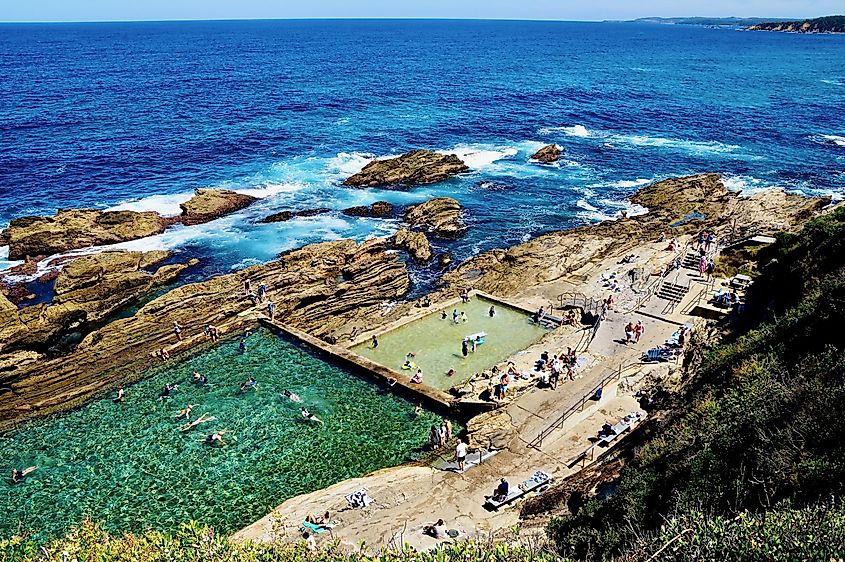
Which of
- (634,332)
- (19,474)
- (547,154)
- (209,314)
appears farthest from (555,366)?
(547,154)

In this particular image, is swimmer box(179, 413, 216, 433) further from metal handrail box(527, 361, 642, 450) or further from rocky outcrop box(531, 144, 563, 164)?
rocky outcrop box(531, 144, 563, 164)

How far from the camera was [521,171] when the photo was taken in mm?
62125

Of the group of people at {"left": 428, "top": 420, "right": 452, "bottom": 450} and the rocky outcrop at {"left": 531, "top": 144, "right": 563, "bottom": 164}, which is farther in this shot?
the rocky outcrop at {"left": 531, "top": 144, "right": 563, "bottom": 164}

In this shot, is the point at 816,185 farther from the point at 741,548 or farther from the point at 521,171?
the point at 741,548

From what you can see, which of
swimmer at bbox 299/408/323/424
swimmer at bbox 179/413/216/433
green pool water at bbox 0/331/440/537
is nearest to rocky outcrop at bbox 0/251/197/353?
green pool water at bbox 0/331/440/537

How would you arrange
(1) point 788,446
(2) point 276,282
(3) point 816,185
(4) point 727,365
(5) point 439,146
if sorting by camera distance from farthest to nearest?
1. (5) point 439,146
2. (3) point 816,185
3. (2) point 276,282
4. (4) point 727,365
5. (1) point 788,446

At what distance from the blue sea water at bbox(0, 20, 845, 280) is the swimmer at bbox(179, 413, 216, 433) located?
53.6 ft

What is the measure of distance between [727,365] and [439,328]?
15.2m

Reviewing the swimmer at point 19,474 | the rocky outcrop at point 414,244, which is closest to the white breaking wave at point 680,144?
the rocky outcrop at point 414,244

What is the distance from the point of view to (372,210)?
4966 cm

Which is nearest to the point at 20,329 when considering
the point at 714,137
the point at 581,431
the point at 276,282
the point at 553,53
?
the point at 276,282

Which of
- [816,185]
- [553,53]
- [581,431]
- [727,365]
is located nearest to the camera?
[727,365]

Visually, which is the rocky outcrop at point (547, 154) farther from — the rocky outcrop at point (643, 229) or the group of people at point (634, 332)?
the group of people at point (634, 332)

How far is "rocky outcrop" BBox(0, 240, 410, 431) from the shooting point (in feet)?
90.7
